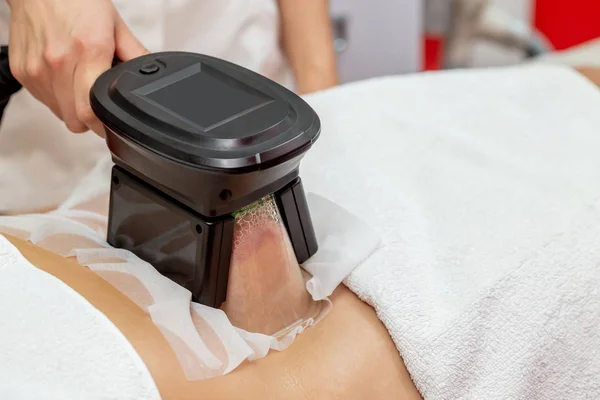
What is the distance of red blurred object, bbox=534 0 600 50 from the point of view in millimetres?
2529

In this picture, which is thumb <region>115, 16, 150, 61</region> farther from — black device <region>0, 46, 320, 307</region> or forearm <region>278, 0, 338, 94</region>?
forearm <region>278, 0, 338, 94</region>

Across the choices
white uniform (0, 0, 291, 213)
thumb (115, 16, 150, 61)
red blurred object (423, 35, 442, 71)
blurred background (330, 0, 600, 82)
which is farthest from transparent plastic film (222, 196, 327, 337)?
red blurred object (423, 35, 442, 71)

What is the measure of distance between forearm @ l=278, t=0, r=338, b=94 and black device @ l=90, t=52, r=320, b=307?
2.02 feet

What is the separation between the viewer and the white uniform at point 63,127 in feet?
3.47

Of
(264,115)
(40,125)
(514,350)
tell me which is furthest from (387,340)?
(40,125)

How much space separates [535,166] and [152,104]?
1.67ft

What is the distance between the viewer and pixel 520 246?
2.64 feet

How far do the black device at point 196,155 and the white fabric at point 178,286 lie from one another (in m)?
0.02

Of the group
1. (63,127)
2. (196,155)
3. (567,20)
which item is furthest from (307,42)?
(567,20)

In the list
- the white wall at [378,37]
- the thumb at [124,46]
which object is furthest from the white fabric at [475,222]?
the white wall at [378,37]

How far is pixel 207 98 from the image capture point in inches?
25.6

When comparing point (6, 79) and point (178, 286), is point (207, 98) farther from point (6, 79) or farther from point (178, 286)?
point (6, 79)

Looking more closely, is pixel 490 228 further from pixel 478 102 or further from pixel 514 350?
pixel 478 102

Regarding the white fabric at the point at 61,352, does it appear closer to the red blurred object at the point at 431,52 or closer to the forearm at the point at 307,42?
the forearm at the point at 307,42
